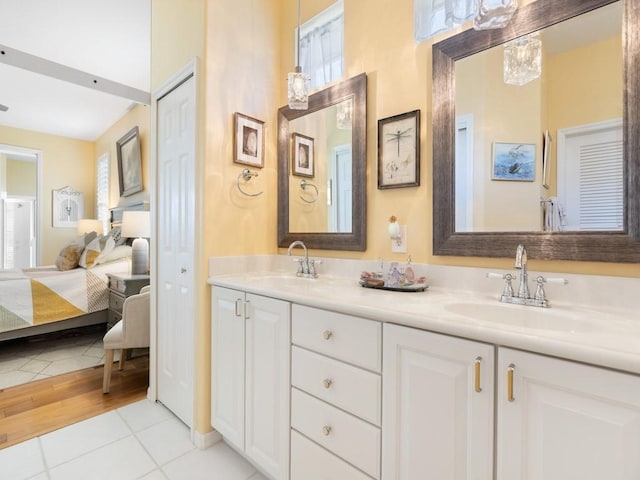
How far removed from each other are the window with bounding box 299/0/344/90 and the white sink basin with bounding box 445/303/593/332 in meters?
1.45

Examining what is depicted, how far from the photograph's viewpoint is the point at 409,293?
1.35 m

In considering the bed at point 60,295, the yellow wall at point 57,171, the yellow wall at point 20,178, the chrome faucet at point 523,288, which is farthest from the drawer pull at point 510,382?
the yellow wall at point 20,178

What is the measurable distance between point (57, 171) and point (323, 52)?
565cm

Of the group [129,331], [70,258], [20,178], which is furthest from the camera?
[20,178]

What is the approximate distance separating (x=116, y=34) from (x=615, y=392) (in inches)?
150

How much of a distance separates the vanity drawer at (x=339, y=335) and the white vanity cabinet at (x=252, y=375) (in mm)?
80

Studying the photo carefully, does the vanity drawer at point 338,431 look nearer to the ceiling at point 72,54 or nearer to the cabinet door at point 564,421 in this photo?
the cabinet door at point 564,421

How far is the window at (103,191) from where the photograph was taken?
509 centimetres

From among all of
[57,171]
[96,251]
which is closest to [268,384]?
[96,251]

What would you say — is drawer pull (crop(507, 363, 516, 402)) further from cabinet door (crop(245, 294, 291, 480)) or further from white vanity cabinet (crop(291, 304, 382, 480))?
cabinet door (crop(245, 294, 291, 480))

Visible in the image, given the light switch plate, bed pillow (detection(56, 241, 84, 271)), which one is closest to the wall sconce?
the light switch plate

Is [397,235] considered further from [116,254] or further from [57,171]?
[57,171]

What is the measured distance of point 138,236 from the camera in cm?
320

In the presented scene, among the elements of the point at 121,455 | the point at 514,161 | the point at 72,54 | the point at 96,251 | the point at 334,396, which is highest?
the point at 72,54
